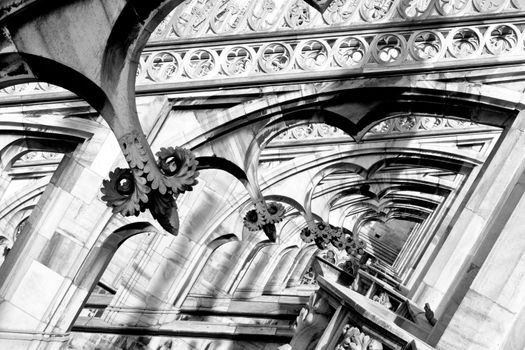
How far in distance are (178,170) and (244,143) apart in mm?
6267

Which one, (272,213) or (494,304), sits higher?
(494,304)

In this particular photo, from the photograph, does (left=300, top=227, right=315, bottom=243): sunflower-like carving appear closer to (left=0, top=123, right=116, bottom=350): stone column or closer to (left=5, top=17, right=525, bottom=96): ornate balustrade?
(left=5, top=17, right=525, bottom=96): ornate balustrade

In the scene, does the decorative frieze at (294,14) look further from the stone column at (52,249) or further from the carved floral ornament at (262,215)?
the carved floral ornament at (262,215)

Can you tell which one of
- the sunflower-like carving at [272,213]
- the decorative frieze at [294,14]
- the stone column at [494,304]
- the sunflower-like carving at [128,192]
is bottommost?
the sunflower-like carving at [128,192]

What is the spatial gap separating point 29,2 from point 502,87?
243 inches

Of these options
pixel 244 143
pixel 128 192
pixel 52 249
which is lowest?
pixel 52 249

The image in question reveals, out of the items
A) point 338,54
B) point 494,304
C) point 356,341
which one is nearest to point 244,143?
point 338,54

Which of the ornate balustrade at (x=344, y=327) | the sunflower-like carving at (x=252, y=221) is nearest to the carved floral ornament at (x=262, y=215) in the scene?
the sunflower-like carving at (x=252, y=221)

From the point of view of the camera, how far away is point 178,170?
3713 mm

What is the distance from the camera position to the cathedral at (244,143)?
3.63 metres

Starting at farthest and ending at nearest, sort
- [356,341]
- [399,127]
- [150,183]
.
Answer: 1. [399,127]
2. [356,341]
3. [150,183]

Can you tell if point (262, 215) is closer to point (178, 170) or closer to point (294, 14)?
point (294, 14)

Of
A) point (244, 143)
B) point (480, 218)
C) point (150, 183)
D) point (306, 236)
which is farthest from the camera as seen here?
point (306, 236)

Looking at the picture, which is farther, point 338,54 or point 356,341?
point 338,54
